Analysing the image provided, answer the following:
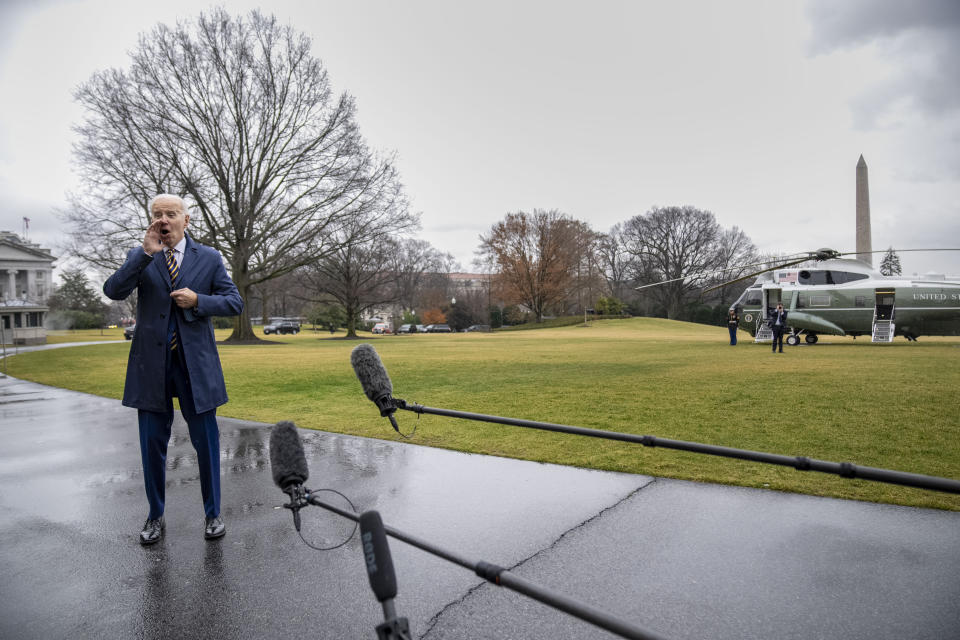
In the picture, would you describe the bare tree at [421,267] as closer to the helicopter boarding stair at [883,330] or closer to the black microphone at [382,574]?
the helicopter boarding stair at [883,330]

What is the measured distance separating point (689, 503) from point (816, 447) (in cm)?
282

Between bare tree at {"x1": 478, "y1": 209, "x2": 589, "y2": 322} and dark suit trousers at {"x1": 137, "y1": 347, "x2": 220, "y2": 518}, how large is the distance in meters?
63.6

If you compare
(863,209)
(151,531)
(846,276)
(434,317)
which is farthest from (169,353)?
(434,317)

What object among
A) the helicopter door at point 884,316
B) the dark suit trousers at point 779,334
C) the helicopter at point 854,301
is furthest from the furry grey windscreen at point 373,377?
the helicopter door at point 884,316

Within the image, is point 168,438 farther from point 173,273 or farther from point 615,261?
point 615,261

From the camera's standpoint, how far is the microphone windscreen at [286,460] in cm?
A: 258

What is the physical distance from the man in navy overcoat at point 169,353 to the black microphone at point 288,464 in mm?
1247

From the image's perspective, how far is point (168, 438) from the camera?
12.6 ft

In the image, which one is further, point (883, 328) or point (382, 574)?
point (883, 328)

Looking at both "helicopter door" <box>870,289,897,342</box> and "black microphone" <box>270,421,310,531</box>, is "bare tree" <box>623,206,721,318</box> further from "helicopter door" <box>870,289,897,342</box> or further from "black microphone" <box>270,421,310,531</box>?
"black microphone" <box>270,421,310,531</box>

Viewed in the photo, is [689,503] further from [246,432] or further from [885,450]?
[246,432]

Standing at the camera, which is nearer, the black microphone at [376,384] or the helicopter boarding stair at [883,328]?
the black microphone at [376,384]

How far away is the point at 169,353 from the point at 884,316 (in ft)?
93.1

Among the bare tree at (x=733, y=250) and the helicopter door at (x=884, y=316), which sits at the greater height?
the bare tree at (x=733, y=250)
